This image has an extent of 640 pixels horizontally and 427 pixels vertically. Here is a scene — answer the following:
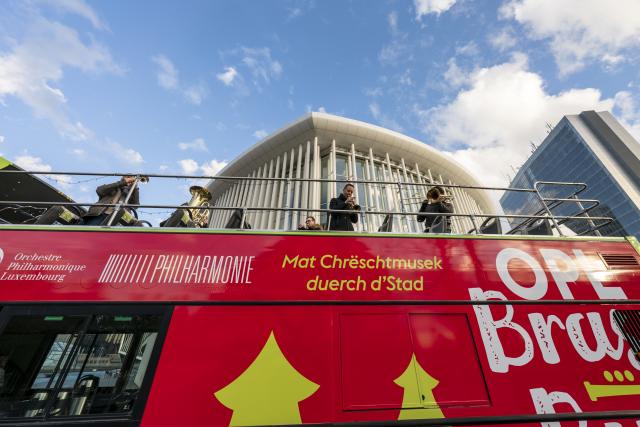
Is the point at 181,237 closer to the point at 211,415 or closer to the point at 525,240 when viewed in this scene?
the point at 211,415

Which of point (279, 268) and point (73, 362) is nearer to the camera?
point (73, 362)

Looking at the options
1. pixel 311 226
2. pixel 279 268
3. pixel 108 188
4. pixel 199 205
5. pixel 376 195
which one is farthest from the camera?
pixel 376 195

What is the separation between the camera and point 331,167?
15961 mm

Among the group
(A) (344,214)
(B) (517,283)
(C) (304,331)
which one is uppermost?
(A) (344,214)

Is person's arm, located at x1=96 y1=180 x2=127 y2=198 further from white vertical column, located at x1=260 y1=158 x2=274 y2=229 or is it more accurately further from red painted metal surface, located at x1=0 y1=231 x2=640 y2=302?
white vertical column, located at x1=260 y1=158 x2=274 y2=229

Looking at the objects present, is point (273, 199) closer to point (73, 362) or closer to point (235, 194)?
point (235, 194)

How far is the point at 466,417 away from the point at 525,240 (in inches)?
87.1

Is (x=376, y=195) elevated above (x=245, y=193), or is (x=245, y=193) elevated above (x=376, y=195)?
(x=245, y=193)

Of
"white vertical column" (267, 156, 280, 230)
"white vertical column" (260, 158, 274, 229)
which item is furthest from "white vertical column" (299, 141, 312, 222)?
"white vertical column" (260, 158, 274, 229)

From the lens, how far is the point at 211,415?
236 cm

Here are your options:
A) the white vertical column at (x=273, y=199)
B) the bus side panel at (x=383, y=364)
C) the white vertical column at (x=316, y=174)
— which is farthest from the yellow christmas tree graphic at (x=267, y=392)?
the white vertical column at (x=273, y=199)

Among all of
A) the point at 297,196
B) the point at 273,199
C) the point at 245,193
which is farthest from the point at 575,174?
the point at 245,193

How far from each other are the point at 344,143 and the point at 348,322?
15305mm

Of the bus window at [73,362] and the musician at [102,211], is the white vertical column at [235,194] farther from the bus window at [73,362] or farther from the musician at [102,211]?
the bus window at [73,362]
